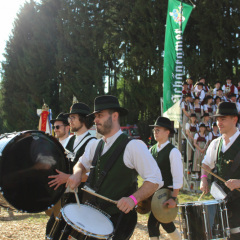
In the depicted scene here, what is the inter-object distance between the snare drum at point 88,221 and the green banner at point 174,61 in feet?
24.4

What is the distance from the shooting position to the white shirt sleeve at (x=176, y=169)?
14.9 feet

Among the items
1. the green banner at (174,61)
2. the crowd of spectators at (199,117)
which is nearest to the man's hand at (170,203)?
the green banner at (174,61)

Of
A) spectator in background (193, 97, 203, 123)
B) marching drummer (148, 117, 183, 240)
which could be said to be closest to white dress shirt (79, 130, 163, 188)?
marching drummer (148, 117, 183, 240)

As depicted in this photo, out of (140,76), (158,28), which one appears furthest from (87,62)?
(158,28)

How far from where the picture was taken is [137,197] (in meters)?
2.77

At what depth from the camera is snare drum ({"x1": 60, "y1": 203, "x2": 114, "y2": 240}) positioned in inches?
98.8

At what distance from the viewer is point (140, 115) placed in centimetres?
2438

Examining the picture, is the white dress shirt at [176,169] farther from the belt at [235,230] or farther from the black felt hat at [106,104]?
the black felt hat at [106,104]

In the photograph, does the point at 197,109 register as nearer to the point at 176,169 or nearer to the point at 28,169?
the point at 176,169

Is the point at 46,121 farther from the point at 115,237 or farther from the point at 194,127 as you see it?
the point at 115,237

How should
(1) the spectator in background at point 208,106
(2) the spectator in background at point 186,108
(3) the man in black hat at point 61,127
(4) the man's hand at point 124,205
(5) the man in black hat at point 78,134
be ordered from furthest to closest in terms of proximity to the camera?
(1) the spectator in background at point 208,106 → (2) the spectator in background at point 186,108 → (3) the man in black hat at point 61,127 → (5) the man in black hat at point 78,134 → (4) the man's hand at point 124,205

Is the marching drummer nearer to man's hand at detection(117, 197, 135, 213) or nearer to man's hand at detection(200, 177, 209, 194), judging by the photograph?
man's hand at detection(200, 177, 209, 194)

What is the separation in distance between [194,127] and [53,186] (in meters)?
8.30

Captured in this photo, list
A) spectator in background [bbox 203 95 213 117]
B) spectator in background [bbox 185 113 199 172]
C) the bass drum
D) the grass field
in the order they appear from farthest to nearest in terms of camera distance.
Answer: spectator in background [bbox 203 95 213 117]
spectator in background [bbox 185 113 199 172]
the grass field
the bass drum
